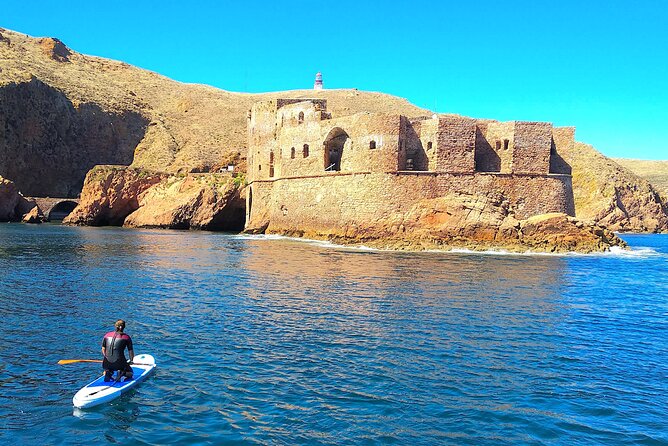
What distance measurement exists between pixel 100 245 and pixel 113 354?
2835cm

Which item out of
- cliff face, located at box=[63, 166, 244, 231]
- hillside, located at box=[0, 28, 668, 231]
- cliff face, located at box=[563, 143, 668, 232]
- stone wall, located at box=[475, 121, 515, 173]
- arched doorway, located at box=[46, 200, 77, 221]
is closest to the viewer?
stone wall, located at box=[475, 121, 515, 173]

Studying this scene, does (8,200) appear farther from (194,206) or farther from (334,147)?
(334,147)

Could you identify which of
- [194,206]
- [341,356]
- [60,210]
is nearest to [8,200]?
[60,210]

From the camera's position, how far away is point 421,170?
4019 cm

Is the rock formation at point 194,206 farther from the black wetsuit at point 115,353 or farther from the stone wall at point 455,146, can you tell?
the black wetsuit at point 115,353

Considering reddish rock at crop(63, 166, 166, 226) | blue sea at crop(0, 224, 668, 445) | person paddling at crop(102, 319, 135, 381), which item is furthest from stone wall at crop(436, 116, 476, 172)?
reddish rock at crop(63, 166, 166, 226)

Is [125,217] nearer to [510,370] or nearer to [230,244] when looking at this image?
[230,244]

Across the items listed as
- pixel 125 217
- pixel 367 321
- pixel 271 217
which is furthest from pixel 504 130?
pixel 125 217

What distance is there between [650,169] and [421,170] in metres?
123

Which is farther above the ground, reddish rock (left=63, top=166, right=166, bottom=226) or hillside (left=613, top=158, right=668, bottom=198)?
hillside (left=613, top=158, right=668, bottom=198)

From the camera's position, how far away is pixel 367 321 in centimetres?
1526

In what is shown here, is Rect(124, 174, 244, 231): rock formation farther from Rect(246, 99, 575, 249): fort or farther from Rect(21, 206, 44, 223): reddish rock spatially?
Rect(246, 99, 575, 249): fort

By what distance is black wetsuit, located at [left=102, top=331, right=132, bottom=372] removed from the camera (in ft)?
32.7

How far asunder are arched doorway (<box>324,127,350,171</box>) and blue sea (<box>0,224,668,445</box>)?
21.2 metres
